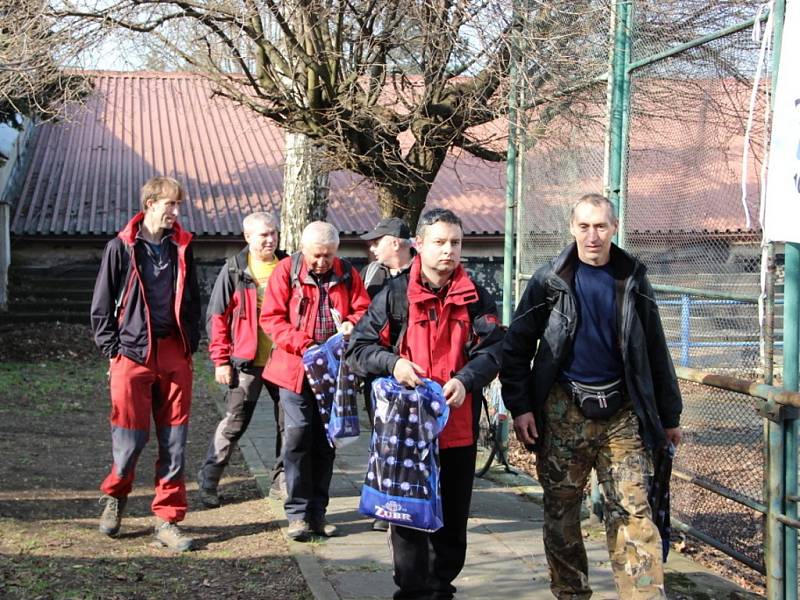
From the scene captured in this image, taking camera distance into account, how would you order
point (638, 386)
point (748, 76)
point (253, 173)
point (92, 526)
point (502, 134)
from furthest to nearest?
point (253, 173) → point (502, 134) → point (92, 526) → point (748, 76) → point (638, 386)

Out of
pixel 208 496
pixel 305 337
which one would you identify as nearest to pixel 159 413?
pixel 305 337

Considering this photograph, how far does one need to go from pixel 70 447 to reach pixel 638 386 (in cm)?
635

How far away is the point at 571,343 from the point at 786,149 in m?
1.20

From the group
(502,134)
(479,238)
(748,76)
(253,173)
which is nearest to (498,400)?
(502,134)

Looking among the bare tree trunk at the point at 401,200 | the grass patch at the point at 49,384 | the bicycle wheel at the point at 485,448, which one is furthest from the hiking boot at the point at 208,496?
the grass patch at the point at 49,384

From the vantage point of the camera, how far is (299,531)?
588cm

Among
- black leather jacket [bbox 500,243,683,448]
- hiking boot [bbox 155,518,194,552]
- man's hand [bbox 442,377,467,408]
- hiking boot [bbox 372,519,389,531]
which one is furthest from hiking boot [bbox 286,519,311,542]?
man's hand [bbox 442,377,467,408]

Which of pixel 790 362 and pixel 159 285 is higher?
pixel 159 285

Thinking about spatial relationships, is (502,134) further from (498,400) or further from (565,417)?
(565,417)

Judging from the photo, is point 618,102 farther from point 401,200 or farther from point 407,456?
point 401,200

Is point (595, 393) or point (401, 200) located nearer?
point (595, 393)

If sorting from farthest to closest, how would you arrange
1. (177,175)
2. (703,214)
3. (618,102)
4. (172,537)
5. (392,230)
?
(177,175), (392,230), (618,102), (172,537), (703,214)

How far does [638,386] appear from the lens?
4266 millimetres

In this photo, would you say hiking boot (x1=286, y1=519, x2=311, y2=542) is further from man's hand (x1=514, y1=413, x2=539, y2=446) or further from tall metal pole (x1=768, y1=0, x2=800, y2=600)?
tall metal pole (x1=768, y1=0, x2=800, y2=600)
